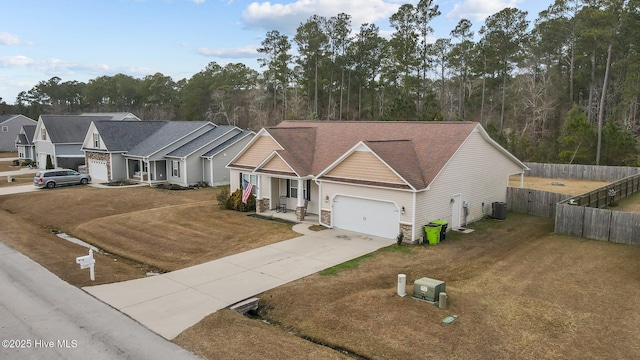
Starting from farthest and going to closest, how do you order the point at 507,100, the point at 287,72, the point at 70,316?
the point at 287,72 < the point at 507,100 < the point at 70,316

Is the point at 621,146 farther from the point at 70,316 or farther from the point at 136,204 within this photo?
the point at 70,316

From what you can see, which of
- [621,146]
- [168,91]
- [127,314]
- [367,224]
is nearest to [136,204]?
[367,224]

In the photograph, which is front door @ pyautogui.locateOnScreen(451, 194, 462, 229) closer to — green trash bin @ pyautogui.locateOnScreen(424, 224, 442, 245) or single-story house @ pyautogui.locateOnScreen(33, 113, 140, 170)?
green trash bin @ pyautogui.locateOnScreen(424, 224, 442, 245)

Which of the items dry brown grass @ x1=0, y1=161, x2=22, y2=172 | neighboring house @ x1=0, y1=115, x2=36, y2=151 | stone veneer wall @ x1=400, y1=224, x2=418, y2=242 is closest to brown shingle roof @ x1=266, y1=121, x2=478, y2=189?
stone veneer wall @ x1=400, y1=224, x2=418, y2=242

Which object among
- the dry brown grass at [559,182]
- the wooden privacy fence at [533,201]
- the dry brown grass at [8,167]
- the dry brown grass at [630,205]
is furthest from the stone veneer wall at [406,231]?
the dry brown grass at [8,167]

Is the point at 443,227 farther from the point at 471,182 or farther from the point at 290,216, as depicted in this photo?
the point at 290,216

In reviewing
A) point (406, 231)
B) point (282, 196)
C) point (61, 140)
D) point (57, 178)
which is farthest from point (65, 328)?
point (61, 140)

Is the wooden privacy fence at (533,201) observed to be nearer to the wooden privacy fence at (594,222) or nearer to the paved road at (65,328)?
the wooden privacy fence at (594,222)
